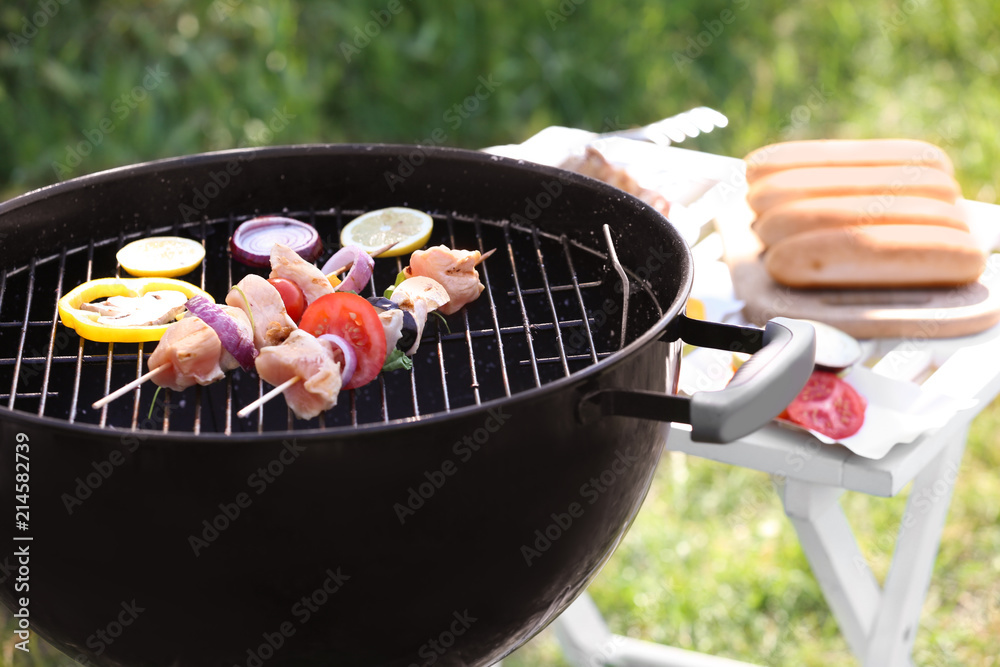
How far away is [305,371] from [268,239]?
1.65 feet

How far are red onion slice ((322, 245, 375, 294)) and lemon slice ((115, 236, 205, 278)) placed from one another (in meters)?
0.24

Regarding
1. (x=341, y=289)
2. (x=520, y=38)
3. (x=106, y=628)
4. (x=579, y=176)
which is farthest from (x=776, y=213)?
(x=520, y=38)

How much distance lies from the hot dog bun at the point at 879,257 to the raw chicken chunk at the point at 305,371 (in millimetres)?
1189

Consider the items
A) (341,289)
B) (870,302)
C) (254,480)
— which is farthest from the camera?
(870,302)

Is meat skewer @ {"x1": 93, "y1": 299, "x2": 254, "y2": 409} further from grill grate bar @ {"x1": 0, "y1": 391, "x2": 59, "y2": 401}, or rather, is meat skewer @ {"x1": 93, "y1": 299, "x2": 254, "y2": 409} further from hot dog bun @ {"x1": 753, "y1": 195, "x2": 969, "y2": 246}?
hot dog bun @ {"x1": 753, "y1": 195, "x2": 969, "y2": 246}

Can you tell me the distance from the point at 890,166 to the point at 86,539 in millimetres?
1983

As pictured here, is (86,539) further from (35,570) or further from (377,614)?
(377,614)

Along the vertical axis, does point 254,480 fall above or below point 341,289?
above

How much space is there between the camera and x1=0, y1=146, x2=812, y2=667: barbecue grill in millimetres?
1131

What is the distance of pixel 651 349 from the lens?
1315mm

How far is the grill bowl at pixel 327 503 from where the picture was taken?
1127mm

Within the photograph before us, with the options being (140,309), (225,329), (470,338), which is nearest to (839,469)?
(470,338)

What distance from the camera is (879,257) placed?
2213 mm

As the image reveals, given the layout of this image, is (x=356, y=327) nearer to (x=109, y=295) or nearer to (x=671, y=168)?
(x=109, y=295)
